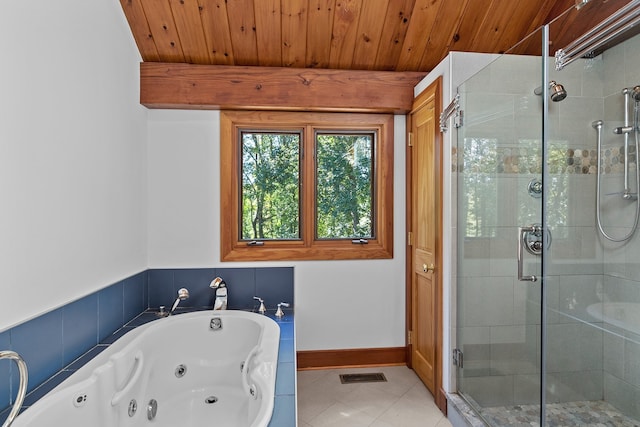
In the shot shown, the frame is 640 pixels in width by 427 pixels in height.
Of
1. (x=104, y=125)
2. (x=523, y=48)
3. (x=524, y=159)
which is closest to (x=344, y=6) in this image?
(x=523, y=48)

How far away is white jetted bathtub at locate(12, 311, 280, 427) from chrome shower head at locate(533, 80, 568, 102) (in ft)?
5.80

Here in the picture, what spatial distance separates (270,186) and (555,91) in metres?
1.89

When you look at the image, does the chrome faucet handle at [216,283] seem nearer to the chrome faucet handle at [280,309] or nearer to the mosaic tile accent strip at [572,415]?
the chrome faucet handle at [280,309]

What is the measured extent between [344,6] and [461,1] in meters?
0.73

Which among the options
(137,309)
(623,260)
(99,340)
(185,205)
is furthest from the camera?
(185,205)

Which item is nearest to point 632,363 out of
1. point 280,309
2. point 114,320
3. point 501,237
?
point 501,237

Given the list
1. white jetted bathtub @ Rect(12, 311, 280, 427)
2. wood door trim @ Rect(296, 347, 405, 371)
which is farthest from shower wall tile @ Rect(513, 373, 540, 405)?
white jetted bathtub @ Rect(12, 311, 280, 427)

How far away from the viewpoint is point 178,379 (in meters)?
2.14

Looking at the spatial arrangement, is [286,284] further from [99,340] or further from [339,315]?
[99,340]

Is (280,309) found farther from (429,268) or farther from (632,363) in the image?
(632,363)

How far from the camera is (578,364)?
179cm

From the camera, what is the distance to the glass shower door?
1.75 metres

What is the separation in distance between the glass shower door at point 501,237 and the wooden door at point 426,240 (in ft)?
0.56

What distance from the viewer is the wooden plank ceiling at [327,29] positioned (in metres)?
2.29
